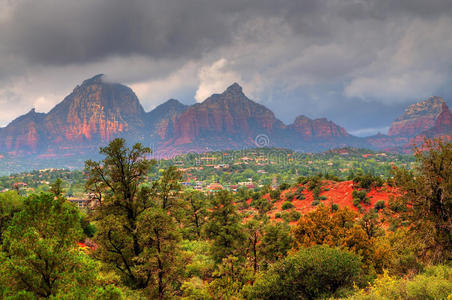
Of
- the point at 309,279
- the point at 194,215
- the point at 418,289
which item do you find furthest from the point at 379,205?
the point at 418,289

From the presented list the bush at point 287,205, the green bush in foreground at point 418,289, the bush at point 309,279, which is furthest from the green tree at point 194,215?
the green bush in foreground at point 418,289

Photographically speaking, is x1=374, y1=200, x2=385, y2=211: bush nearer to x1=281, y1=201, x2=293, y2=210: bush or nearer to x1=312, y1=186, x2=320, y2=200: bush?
x1=312, y1=186, x2=320, y2=200: bush

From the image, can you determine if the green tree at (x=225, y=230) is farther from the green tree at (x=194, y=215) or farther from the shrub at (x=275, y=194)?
the shrub at (x=275, y=194)

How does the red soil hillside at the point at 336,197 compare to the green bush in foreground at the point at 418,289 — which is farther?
the red soil hillside at the point at 336,197

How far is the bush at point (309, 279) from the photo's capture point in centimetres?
1587

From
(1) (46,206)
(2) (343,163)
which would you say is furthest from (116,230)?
(2) (343,163)

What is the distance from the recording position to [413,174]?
18453 mm

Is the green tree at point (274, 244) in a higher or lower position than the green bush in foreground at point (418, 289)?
lower

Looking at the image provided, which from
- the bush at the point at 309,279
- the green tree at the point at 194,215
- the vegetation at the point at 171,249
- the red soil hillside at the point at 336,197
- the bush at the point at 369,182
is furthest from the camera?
the bush at the point at 369,182

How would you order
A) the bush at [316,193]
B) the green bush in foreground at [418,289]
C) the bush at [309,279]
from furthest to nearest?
the bush at [316,193] → the bush at [309,279] → the green bush in foreground at [418,289]

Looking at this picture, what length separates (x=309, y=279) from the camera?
15922 mm

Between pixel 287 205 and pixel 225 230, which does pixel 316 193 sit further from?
pixel 225 230

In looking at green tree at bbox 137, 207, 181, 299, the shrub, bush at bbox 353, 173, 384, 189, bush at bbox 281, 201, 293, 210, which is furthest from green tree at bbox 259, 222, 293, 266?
the shrub

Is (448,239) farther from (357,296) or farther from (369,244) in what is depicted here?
(357,296)
